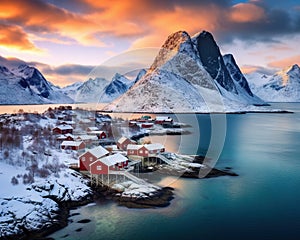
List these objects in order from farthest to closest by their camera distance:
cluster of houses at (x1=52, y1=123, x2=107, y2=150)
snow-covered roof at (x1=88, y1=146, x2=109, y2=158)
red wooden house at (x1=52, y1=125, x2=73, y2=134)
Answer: red wooden house at (x1=52, y1=125, x2=73, y2=134), cluster of houses at (x1=52, y1=123, x2=107, y2=150), snow-covered roof at (x1=88, y1=146, x2=109, y2=158)

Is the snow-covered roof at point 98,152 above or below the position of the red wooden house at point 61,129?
below

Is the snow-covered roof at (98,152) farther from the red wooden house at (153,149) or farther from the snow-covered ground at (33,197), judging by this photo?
the red wooden house at (153,149)

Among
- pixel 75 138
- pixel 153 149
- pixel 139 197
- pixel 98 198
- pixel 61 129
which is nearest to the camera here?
pixel 139 197

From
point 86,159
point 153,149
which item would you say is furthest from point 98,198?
point 153,149

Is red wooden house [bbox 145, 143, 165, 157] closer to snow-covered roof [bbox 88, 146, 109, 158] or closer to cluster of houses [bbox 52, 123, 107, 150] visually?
snow-covered roof [bbox 88, 146, 109, 158]

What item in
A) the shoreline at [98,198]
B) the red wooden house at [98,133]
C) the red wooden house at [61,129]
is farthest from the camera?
the red wooden house at [98,133]

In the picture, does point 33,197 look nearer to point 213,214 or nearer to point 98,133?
point 213,214

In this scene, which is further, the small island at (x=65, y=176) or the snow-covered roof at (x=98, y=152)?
the snow-covered roof at (x=98, y=152)

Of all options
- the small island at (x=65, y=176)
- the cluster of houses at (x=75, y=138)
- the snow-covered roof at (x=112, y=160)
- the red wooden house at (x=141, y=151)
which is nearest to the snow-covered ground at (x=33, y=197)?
the small island at (x=65, y=176)

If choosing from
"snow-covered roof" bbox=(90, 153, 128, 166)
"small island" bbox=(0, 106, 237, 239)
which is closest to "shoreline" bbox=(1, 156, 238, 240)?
"small island" bbox=(0, 106, 237, 239)

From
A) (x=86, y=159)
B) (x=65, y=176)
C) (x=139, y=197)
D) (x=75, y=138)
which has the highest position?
(x=75, y=138)

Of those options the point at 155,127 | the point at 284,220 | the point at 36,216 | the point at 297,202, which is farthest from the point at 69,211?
the point at 155,127

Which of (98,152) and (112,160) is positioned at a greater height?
(98,152)
